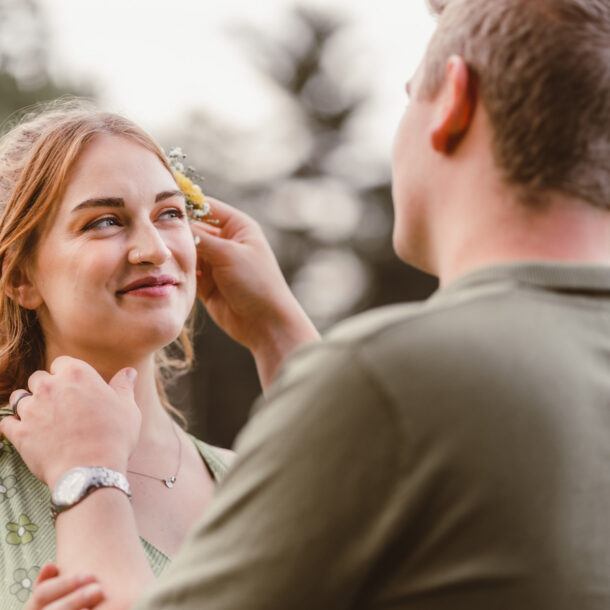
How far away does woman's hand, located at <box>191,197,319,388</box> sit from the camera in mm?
3324

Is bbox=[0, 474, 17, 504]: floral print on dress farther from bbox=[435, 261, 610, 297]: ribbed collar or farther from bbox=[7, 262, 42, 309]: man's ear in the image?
bbox=[435, 261, 610, 297]: ribbed collar

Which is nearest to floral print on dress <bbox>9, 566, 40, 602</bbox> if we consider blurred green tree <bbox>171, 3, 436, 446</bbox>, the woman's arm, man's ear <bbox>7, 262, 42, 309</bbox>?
the woman's arm

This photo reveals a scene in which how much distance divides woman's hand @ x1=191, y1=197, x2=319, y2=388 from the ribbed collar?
75.1 inches

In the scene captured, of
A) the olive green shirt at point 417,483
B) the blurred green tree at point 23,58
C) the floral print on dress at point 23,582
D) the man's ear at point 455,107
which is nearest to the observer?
the olive green shirt at point 417,483

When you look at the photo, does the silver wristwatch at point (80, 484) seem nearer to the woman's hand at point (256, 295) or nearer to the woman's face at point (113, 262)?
the woman's face at point (113, 262)

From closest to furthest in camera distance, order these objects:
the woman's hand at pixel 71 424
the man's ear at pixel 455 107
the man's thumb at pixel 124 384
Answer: the man's ear at pixel 455 107 < the woman's hand at pixel 71 424 < the man's thumb at pixel 124 384

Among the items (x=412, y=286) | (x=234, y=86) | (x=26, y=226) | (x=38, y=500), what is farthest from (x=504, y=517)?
(x=412, y=286)

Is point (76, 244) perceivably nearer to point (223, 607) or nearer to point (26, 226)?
point (26, 226)

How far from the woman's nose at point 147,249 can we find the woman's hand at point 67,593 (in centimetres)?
128

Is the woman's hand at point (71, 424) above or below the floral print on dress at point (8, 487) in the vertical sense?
above

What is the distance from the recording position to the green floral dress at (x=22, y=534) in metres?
2.48

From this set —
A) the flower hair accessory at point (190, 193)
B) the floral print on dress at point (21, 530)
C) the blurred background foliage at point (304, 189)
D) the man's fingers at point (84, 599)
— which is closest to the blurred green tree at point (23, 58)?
the blurred background foliage at point (304, 189)

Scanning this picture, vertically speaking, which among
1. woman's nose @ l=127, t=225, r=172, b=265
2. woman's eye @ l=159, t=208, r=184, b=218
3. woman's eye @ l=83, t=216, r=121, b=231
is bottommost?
woman's nose @ l=127, t=225, r=172, b=265

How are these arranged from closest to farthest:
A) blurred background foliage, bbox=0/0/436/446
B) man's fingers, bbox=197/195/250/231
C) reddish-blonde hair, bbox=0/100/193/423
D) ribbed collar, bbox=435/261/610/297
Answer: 1. ribbed collar, bbox=435/261/610/297
2. reddish-blonde hair, bbox=0/100/193/423
3. man's fingers, bbox=197/195/250/231
4. blurred background foliage, bbox=0/0/436/446
